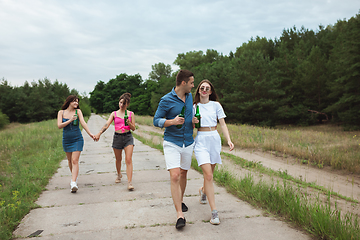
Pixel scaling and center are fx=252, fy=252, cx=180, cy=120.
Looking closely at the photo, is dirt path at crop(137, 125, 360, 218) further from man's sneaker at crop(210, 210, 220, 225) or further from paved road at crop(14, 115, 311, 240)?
man's sneaker at crop(210, 210, 220, 225)

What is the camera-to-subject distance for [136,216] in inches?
159

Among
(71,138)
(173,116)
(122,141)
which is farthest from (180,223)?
(71,138)

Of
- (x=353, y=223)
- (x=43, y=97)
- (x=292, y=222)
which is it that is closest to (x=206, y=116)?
(x=292, y=222)

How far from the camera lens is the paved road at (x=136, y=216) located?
340 cm

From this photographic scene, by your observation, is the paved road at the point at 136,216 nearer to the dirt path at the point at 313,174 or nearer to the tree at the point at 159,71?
the dirt path at the point at 313,174

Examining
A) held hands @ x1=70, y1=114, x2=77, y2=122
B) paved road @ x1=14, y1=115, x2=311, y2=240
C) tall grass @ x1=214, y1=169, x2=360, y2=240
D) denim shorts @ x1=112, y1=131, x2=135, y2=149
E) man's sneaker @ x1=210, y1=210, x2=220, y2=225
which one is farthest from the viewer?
denim shorts @ x1=112, y1=131, x2=135, y2=149

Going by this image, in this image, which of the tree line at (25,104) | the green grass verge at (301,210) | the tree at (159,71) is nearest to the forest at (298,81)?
the green grass verge at (301,210)

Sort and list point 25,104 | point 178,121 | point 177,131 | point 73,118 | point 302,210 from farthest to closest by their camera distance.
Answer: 1. point 25,104
2. point 73,118
3. point 177,131
4. point 302,210
5. point 178,121

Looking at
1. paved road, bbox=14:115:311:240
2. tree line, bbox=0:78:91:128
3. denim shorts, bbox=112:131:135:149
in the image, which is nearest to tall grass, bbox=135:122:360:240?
paved road, bbox=14:115:311:240

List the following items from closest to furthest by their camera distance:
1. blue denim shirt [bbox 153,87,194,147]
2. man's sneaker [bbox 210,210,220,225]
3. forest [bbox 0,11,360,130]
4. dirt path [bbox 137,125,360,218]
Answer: man's sneaker [bbox 210,210,220,225] → blue denim shirt [bbox 153,87,194,147] → dirt path [bbox 137,125,360,218] → forest [bbox 0,11,360,130]

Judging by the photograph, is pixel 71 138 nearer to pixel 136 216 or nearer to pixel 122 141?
pixel 122 141

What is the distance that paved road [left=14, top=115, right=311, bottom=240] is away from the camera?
340 cm

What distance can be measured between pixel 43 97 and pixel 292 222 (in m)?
72.5

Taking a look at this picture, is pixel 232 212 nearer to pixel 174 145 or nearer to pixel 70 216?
pixel 174 145
